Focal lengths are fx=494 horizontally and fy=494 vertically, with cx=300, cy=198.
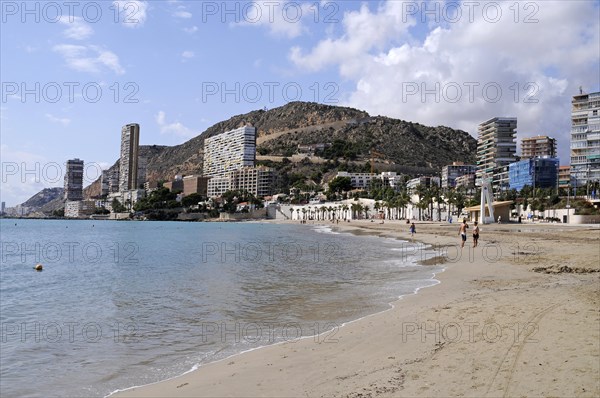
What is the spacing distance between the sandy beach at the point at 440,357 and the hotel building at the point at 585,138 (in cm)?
10751

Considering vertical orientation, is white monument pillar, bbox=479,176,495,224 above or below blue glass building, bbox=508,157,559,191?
below

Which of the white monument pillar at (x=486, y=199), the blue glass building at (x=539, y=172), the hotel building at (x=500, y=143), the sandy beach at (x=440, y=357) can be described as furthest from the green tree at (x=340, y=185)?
the sandy beach at (x=440, y=357)

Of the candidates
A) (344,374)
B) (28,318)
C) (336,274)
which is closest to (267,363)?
→ (344,374)

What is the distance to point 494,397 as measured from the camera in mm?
5082

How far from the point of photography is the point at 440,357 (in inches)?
267

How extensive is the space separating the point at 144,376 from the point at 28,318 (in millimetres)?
6737

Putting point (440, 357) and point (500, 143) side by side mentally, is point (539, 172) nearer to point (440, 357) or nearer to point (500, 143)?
point (500, 143)

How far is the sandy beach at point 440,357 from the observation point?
220 inches

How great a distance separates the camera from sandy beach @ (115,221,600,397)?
5586 millimetres

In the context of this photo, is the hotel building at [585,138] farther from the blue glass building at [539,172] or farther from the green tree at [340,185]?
the green tree at [340,185]

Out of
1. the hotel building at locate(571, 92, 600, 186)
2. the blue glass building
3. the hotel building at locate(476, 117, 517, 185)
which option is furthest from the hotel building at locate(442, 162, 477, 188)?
the hotel building at locate(571, 92, 600, 186)

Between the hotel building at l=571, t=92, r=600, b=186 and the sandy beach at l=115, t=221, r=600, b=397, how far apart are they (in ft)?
353

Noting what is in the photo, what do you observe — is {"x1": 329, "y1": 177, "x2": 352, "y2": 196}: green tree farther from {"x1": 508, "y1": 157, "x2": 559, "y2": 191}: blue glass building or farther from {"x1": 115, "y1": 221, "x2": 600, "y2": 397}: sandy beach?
{"x1": 115, "y1": 221, "x2": 600, "y2": 397}: sandy beach

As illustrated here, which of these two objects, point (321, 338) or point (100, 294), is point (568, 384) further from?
point (100, 294)
